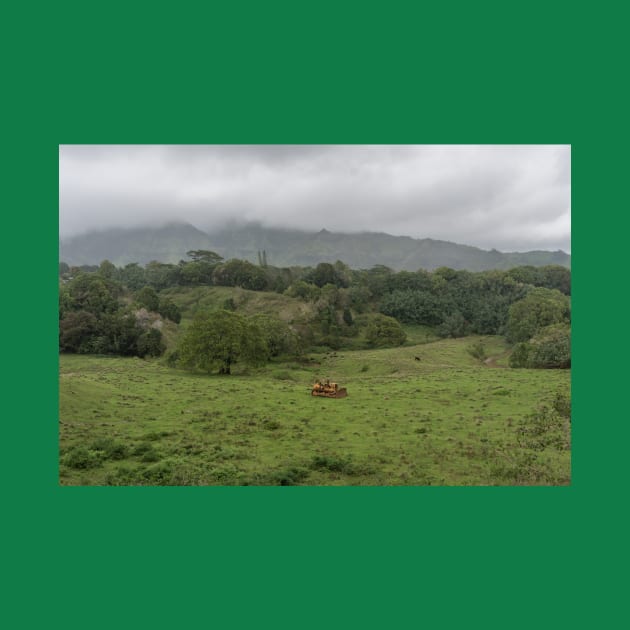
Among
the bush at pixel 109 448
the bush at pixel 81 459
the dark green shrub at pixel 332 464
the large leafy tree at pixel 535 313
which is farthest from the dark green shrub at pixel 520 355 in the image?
the bush at pixel 81 459

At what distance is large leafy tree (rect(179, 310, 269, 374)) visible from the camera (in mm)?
11367

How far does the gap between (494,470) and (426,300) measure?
18.2ft

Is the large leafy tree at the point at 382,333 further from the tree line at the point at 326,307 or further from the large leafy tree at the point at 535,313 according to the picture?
the large leafy tree at the point at 535,313

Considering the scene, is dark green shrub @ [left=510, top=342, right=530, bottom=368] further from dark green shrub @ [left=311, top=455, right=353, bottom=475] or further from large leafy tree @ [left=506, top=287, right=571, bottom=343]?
dark green shrub @ [left=311, top=455, right=353, bottom=475]

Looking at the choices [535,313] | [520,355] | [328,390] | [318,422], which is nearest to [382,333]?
[328,390]

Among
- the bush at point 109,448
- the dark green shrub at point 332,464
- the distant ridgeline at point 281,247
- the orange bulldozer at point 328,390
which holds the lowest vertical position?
the dark green shrub at point 332,464

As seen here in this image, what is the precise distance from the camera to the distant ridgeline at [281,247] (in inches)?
449

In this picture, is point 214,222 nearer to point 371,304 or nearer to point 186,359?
point 186,359

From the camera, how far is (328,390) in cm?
1065

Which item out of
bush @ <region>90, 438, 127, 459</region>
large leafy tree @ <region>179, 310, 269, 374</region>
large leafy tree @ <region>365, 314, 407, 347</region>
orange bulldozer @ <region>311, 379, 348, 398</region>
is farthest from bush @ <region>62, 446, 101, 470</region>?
large leafy tree @ <region>365, 314, 407, 347</region>

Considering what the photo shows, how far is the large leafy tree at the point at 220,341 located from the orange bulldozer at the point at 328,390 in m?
1.97

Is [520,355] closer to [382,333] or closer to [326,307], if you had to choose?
[382,333]

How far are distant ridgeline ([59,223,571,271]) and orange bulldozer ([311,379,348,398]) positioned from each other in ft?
12.5

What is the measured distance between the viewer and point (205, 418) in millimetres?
9656
